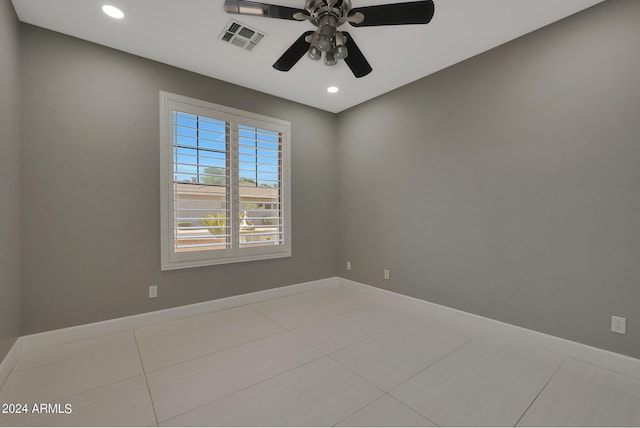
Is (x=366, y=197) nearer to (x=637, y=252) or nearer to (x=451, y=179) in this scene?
(x=451, y=179)

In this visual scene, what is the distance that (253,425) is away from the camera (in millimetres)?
1497

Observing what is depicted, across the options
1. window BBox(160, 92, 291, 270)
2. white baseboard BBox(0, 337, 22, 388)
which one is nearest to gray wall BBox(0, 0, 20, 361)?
white baseboard BBox(0, 337, 22, 388)

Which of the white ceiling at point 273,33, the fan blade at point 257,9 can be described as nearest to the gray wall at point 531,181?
the white ceiling at point 273,33

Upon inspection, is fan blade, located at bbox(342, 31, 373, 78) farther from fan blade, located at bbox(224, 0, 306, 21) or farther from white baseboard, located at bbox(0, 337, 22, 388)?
white baseboard, located at bbox(0, 337, 22, 388)

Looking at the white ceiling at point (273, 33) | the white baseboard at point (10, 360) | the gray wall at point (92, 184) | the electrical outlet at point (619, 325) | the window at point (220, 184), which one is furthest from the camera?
the window at point (220, 184)

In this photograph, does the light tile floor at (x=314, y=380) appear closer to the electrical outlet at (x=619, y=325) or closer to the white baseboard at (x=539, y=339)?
the white baseboard at (x=539, y=339)

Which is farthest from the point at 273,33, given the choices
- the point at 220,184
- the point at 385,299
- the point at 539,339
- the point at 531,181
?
the point at 539,339

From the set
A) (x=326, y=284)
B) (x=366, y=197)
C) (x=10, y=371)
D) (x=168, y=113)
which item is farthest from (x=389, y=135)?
(x=10, y=371)

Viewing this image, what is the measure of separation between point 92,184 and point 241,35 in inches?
76.1

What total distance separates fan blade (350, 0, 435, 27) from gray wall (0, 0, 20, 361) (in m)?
2.46

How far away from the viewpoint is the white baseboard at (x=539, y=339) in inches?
78.0

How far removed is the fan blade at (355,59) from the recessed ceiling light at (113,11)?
1815mm

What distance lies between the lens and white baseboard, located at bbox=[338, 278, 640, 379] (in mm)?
1982

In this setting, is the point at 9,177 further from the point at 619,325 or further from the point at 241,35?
the point at 619,325
